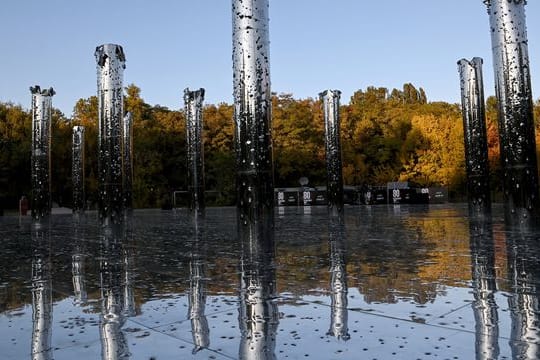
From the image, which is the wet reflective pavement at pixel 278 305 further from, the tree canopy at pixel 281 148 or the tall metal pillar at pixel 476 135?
the tree canopy at pixel 281 148

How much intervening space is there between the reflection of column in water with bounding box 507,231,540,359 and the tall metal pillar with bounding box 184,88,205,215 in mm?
13827

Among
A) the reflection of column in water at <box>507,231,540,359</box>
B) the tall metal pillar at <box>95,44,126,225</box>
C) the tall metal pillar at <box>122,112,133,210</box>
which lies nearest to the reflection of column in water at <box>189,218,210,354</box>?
the reflection of column in water at <box>507,231,540,359</box>

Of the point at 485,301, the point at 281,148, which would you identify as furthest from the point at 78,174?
the point at 485,301

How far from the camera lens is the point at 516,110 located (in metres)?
9.75

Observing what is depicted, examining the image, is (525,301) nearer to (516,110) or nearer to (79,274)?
(79,274)

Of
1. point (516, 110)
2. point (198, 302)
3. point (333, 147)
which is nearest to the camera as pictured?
point (198, 302)

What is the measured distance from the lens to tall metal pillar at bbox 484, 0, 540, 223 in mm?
9648

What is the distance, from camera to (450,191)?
131 feet

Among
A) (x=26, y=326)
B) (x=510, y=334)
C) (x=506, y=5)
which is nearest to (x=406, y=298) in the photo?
(x=510, y=334)

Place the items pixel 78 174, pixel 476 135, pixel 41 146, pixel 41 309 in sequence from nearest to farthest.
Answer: pixel 41 309 → pixel 476 135 → pixel 41 146 → pixel 78 174

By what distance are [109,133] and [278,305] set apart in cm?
944

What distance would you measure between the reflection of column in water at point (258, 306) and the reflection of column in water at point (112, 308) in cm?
73

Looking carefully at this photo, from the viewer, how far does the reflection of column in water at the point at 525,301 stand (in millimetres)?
2553

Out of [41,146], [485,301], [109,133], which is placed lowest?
[485,301]
